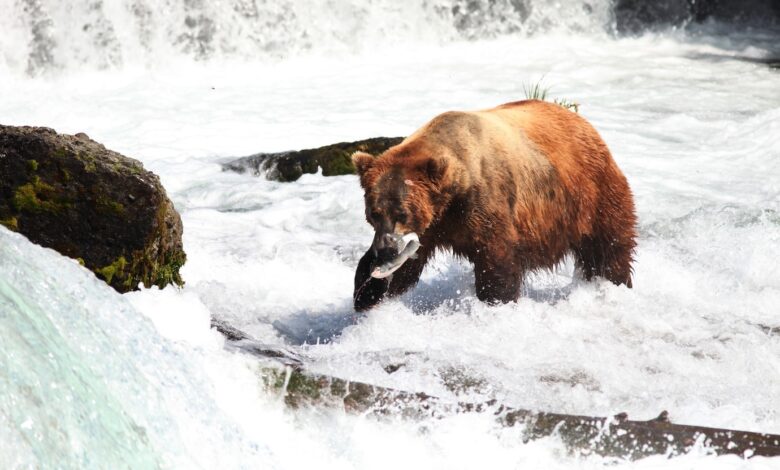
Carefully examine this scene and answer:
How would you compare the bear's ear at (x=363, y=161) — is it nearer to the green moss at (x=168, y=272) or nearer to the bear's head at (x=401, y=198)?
the bear's head at (x=401, y=198)

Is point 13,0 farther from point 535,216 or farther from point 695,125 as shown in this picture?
point 535,216

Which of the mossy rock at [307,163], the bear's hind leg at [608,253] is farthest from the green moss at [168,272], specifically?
the mossy rock at [307,163]

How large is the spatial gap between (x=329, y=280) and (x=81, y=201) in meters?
2.15

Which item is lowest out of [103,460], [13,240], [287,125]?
[287,125]

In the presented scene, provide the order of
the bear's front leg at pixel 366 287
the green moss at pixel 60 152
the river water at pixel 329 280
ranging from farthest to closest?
the bear's front leg at pixel 366 287 → the green moss at pixel 60 152 → the river water at pixel 329 280

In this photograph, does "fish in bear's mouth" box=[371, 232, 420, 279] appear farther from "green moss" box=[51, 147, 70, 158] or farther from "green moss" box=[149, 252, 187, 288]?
"green moss" box=[51, 147, 70, 158]

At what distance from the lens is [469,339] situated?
17.0 ft

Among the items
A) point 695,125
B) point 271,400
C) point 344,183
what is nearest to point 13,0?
point 344,183

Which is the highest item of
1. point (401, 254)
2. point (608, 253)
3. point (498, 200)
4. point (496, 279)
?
point (498, 200)

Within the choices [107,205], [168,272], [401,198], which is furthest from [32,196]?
[401,198]

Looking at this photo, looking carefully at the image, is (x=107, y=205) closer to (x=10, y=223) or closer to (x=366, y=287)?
(x=10, y=223)

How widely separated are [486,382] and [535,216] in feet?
4.66

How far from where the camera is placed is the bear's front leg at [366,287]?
5.49 m

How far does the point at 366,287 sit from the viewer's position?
5.56 metres
